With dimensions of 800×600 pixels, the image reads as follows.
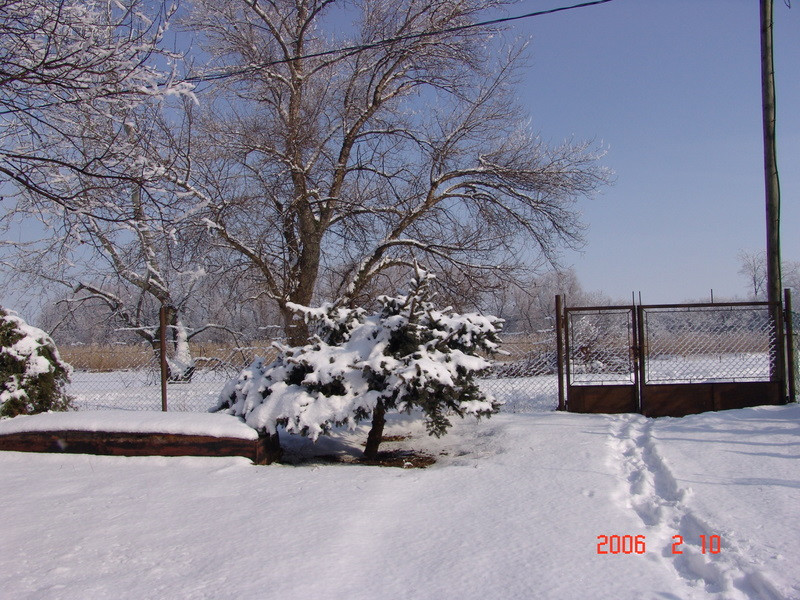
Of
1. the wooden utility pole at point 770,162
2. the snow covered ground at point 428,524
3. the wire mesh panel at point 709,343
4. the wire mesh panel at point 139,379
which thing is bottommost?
the snow covered ground at point 428,524

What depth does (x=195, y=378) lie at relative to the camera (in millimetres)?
12562

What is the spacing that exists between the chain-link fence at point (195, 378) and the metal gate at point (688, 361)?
0.96 m

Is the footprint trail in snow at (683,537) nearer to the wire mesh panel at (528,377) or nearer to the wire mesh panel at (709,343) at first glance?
the wire mesh panel at (709,343)

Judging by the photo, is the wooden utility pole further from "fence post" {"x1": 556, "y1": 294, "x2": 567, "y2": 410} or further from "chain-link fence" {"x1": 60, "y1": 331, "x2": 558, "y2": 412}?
"chain-link fence" {"x1": 60, "y1": 331, "x2": 558, "y2": 412}

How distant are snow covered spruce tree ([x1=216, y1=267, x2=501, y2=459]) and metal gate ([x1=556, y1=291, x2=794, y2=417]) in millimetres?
2463

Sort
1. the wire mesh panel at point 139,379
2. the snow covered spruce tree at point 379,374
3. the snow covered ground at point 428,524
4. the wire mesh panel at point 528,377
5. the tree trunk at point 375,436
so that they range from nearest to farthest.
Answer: the snow covered ground at point 428,524, the snow covered spruce tree at point 379,374, the tree trunk at point 375,436, the wire mesh panel at point 528,377, the wire mesh panel at point 139,379

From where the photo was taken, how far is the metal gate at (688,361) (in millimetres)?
8398

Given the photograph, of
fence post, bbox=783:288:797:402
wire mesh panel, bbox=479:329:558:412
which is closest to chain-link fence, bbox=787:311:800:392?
fence post, bbox=783:288:797:402

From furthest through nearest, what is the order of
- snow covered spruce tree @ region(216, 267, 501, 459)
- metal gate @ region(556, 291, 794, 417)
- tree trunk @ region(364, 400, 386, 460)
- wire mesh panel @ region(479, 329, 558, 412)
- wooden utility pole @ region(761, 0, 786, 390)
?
wire mesh panel @ region(479, 329, 558, 412) < wooden utility pole @ region(761, 0, 786, 390) < metal gate @ region(556, 291, 794, 417) < tree trunk @ region(364, 400, 386, 460) < snow covered spruce tree @ region(216, 267, 501, 459)

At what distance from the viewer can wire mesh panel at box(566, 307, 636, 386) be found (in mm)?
8633

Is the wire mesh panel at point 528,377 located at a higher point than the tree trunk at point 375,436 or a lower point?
higher

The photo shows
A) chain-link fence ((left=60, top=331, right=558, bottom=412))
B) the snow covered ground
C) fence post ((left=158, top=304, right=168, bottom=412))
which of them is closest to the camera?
the snow covered ground

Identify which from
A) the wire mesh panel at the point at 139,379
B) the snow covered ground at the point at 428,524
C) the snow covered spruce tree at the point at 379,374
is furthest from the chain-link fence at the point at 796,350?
the wire mesh panel at the point at 139,379

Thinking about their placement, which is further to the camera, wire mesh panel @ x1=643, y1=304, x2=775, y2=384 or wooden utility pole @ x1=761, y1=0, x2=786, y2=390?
wooden utility pole @ x1=761, y1=0, x2=786, y2=390
